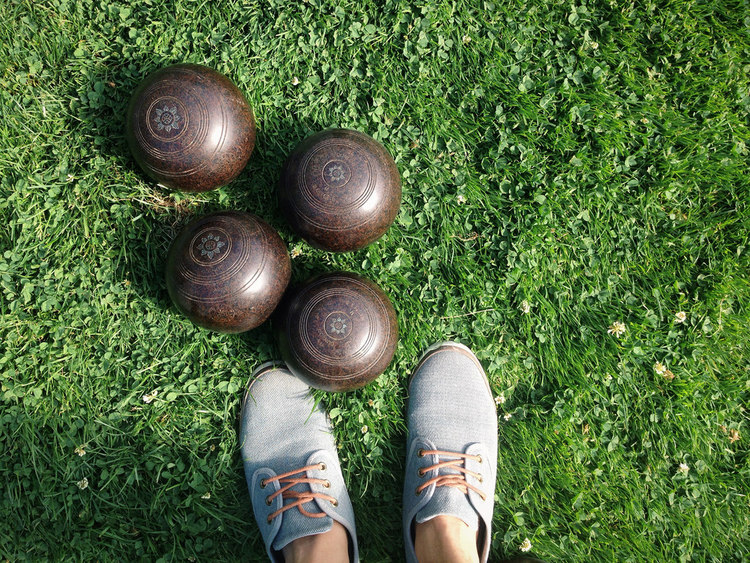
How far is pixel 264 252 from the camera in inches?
127

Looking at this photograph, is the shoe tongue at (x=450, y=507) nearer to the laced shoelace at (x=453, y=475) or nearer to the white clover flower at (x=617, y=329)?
the laced shoelace at (x=453, y=475)

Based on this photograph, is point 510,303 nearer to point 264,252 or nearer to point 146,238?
point 264,252

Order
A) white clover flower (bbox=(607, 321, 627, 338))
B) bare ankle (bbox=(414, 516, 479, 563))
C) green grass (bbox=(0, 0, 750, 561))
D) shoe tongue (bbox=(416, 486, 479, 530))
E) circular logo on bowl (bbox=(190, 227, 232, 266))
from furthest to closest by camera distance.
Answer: white clover flower (bbox=(607, 321, 627, 338)) < green grass (bbox=(0, 0, 750, 561)) < shoe tongue (bbox=(416, 486, 479, 530)) < bare ankle (bbox=(414, 516, 479, 563)) < circular logo on bowl (bbox=(190, 227, 232, 266))

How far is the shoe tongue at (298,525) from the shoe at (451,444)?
544 mm

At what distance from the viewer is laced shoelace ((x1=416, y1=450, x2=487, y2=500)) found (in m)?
3.52

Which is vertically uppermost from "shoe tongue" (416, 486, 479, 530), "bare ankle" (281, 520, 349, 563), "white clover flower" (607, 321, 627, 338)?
"white clover flower" (607, 321, 627, 338)

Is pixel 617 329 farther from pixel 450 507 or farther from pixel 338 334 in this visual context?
pixel 338 334

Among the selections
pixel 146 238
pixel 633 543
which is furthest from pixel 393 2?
pixel 633 543

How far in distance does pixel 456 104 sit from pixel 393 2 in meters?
0.87

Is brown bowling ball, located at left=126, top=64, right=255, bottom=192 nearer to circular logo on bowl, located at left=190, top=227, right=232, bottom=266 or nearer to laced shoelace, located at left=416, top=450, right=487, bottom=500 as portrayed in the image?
circular logo on bowl, located at left=190, top=227, right=232, bottom=266

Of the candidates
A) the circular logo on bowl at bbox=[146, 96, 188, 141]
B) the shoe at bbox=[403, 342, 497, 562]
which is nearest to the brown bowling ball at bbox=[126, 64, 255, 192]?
the circular logo on bowl at bbox=[146, 96, 188, 141]

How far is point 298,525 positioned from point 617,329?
255cm

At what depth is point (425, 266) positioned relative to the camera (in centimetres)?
388

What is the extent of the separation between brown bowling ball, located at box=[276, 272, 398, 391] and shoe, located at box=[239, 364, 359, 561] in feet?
1.66
